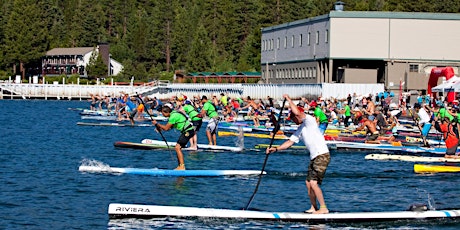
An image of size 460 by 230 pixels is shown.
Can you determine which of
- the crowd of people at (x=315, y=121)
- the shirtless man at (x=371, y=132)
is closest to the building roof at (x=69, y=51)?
the crowd of people at (x=315, y=121)

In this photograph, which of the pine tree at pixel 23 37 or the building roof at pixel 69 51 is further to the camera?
the building roof at pixel 69 51

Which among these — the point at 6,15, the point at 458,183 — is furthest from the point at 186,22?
the point at 458,183

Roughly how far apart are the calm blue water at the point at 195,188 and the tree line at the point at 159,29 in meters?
89.4

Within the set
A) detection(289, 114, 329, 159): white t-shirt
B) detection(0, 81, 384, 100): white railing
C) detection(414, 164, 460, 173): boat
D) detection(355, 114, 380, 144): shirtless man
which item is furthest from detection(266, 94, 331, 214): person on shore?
detection(0, 81, 384, 100): white railing

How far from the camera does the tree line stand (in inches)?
5113

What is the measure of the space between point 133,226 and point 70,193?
4831 mm

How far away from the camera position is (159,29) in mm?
150875

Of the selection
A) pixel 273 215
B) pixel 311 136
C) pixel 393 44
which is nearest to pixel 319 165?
pixel 311 136

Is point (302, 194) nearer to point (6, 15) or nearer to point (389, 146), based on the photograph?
point (389, 146)

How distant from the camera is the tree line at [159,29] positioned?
129875mm

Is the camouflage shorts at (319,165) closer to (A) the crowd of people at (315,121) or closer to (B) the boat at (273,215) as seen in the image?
(A) the crowd of people at (315,121)

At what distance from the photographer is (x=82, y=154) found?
33.0m

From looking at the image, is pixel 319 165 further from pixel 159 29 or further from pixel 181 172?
pixel 159 29

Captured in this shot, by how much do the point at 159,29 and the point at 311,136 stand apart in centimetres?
13622
